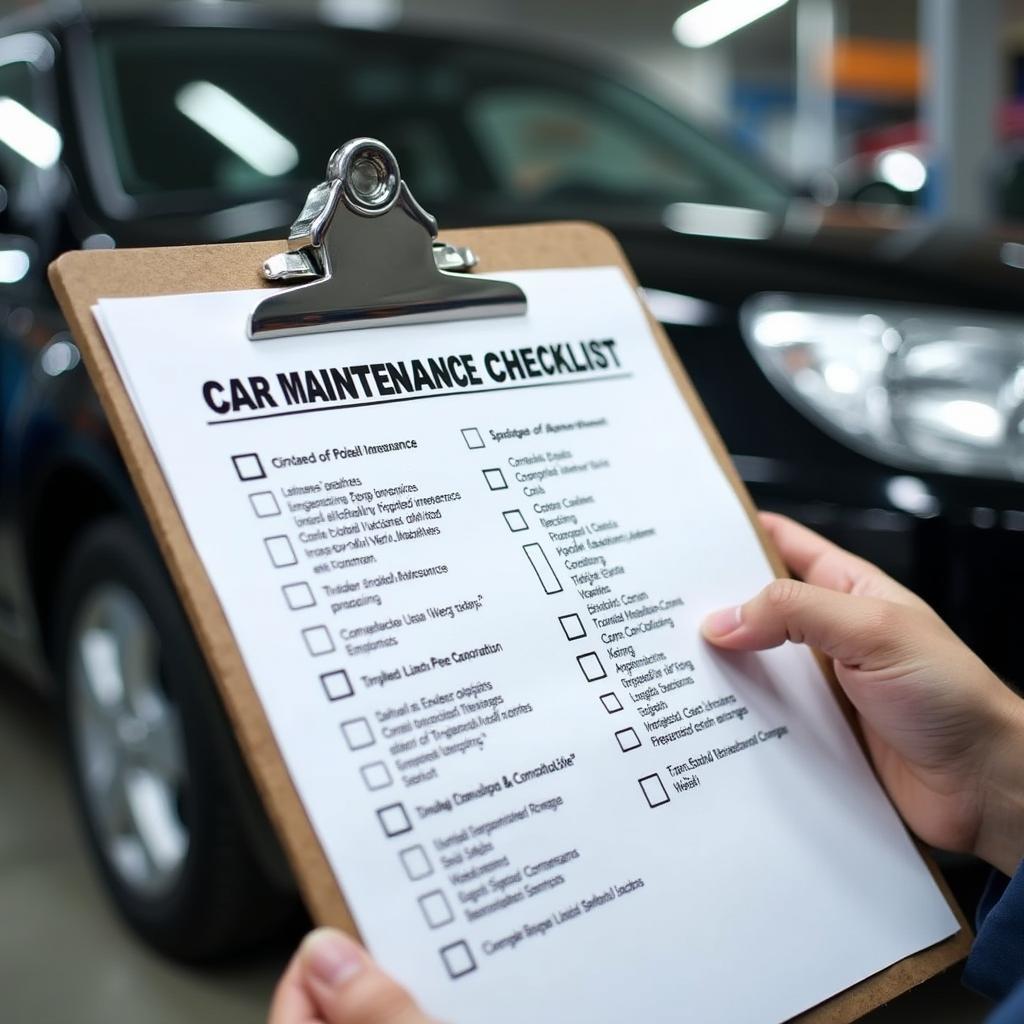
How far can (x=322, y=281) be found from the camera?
664 mm

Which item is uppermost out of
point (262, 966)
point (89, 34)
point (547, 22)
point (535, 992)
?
point (547, 22)

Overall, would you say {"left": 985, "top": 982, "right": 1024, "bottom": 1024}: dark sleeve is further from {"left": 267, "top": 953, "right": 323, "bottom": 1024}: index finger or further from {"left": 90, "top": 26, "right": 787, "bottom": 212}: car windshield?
{"left": 90, "top": 26, "right": 787, "bottom": 212}: car windshield

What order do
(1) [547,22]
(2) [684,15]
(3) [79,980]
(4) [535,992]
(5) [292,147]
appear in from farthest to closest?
(2) [684,15] → (1) [547,22] → (5) [292,147] → (3) [79,980] → (4) [535,992]

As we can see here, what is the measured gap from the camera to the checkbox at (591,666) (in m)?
0.65

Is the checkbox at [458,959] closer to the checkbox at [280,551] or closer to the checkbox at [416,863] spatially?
the checkbox at [416,863]

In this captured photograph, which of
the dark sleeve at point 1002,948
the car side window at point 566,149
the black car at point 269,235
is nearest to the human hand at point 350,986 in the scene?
the dark sleeve at point 1002,948

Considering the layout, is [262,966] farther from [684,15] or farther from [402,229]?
[684,15]

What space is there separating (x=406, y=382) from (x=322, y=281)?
74mm

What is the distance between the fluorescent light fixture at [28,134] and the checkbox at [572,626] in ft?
4.50

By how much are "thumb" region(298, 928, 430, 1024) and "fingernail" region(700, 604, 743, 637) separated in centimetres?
29

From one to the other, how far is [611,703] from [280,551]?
0.20 meters

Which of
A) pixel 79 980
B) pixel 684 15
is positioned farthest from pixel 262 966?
pixel 684 15

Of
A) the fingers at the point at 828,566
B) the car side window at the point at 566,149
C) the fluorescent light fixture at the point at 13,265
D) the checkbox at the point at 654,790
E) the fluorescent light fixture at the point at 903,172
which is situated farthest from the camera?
the fluorescent light fixture at the point at 903,172

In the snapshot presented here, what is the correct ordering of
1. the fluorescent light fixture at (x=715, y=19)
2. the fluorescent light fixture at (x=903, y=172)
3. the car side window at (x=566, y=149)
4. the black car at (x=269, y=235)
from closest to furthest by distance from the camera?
1. the black car at (x=269, y=235)
2. the car side window at (x=566, y=149)
3. the fluorescent light fixture at (x=903, y=172)
4. the fluorescent light fixture at (x=715, y=19)
